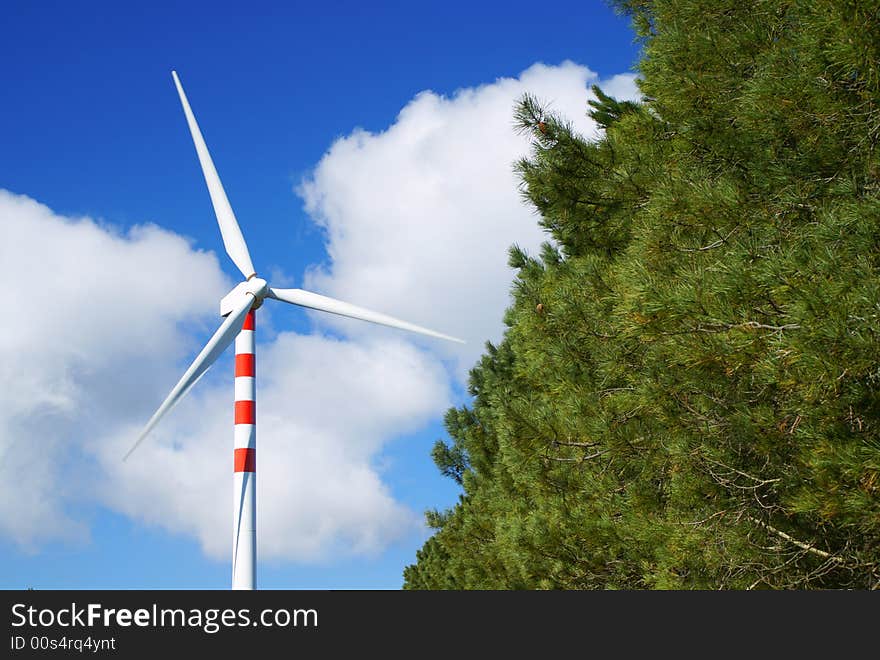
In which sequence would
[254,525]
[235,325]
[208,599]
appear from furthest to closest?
[235,325] < [254,525] < [208,599]

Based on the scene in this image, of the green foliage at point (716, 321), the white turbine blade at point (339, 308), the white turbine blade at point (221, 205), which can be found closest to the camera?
the green foliage at point (716, 321)

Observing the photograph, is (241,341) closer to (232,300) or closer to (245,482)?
(232,300)

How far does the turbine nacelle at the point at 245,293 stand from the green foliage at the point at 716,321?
624 cm

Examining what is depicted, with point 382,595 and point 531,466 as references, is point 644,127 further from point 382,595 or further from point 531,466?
point 382,595

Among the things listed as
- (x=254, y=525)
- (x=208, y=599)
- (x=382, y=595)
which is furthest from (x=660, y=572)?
(x=254, y=525)

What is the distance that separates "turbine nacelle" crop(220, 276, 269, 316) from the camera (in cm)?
1433

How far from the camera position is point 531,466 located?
348 inches

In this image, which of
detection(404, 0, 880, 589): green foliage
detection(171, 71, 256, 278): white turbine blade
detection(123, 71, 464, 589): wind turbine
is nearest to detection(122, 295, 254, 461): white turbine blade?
detection(123, 71, 464, 589): wind turbine

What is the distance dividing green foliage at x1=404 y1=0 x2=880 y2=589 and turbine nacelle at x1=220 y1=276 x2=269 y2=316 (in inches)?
246

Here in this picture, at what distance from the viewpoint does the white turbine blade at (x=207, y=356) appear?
12.5m

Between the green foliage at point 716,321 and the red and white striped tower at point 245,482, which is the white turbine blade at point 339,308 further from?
the green foliage at point 716,321

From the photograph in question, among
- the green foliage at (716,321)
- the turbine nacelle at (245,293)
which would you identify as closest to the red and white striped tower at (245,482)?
the turbine nacelle at (245,293)

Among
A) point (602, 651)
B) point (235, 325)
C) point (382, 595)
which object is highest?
point (235, 325)

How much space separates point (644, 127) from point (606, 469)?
10.7ft
